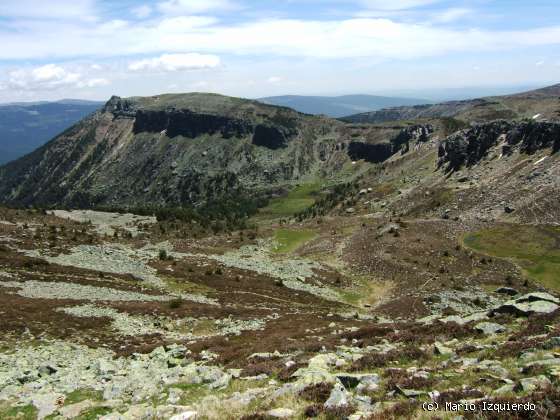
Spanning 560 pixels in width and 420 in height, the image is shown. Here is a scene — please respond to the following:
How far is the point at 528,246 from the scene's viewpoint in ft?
267

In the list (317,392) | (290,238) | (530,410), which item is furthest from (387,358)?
(290,238)

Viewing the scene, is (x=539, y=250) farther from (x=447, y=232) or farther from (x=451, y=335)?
(x=451, y=335)

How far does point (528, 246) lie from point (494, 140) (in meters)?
78.0

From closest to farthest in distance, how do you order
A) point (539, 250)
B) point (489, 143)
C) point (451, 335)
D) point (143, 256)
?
point (451, 335), point (143, 256), point (539, 250), point (489, 143)

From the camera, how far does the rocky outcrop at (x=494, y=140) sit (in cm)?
12512

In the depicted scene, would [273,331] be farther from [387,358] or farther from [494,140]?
[494,140]

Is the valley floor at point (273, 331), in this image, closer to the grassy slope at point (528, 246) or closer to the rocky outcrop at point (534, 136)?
the grassy slope at point (528, 246)

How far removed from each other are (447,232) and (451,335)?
6880 centimetres

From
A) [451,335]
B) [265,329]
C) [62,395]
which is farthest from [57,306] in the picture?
[451,335]

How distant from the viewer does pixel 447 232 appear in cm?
8881

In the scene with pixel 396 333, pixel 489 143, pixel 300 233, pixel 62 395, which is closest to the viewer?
pixel 62 395

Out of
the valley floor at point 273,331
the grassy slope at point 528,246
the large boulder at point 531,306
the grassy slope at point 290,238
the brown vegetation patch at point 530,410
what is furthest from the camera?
the grassy slope at point 290,238

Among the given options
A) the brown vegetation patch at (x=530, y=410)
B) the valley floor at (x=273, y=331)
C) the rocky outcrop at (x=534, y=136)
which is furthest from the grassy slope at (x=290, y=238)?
the brown vegetation patch at (x=530, y=410)

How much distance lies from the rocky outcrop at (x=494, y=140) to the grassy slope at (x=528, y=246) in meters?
43.2
